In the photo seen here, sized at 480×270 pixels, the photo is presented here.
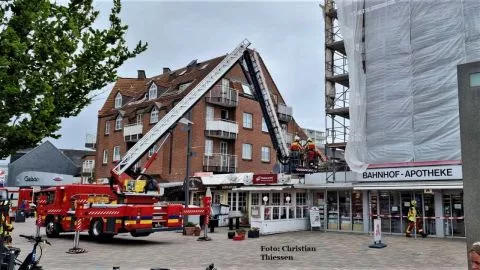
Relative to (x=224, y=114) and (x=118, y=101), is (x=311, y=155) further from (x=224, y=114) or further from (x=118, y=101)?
(x=118, y=101)

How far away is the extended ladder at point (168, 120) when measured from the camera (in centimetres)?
2138

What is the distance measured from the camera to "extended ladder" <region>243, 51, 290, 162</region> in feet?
95.0

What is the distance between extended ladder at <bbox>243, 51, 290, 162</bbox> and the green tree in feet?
66.8

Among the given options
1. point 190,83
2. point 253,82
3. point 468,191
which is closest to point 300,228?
point 253,82

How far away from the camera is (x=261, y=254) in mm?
15273

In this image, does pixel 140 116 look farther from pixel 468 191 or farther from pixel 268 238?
pixel 468 191

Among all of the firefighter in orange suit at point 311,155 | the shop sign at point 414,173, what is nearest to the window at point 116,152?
the firefighter in orange suit at point 311,155

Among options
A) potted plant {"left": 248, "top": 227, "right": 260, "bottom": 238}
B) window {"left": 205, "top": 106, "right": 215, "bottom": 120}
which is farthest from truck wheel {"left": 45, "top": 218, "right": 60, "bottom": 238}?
window {"left": 205, "top": 106, "right": 215, "bottom": 120}

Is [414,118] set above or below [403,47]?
below

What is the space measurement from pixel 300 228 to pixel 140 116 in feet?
68.5

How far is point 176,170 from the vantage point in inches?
1437

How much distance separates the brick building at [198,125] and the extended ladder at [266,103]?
8.27 metres

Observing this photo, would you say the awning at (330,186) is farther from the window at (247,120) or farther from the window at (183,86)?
the window at (183,86)

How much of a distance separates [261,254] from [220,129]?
23.1 metres
